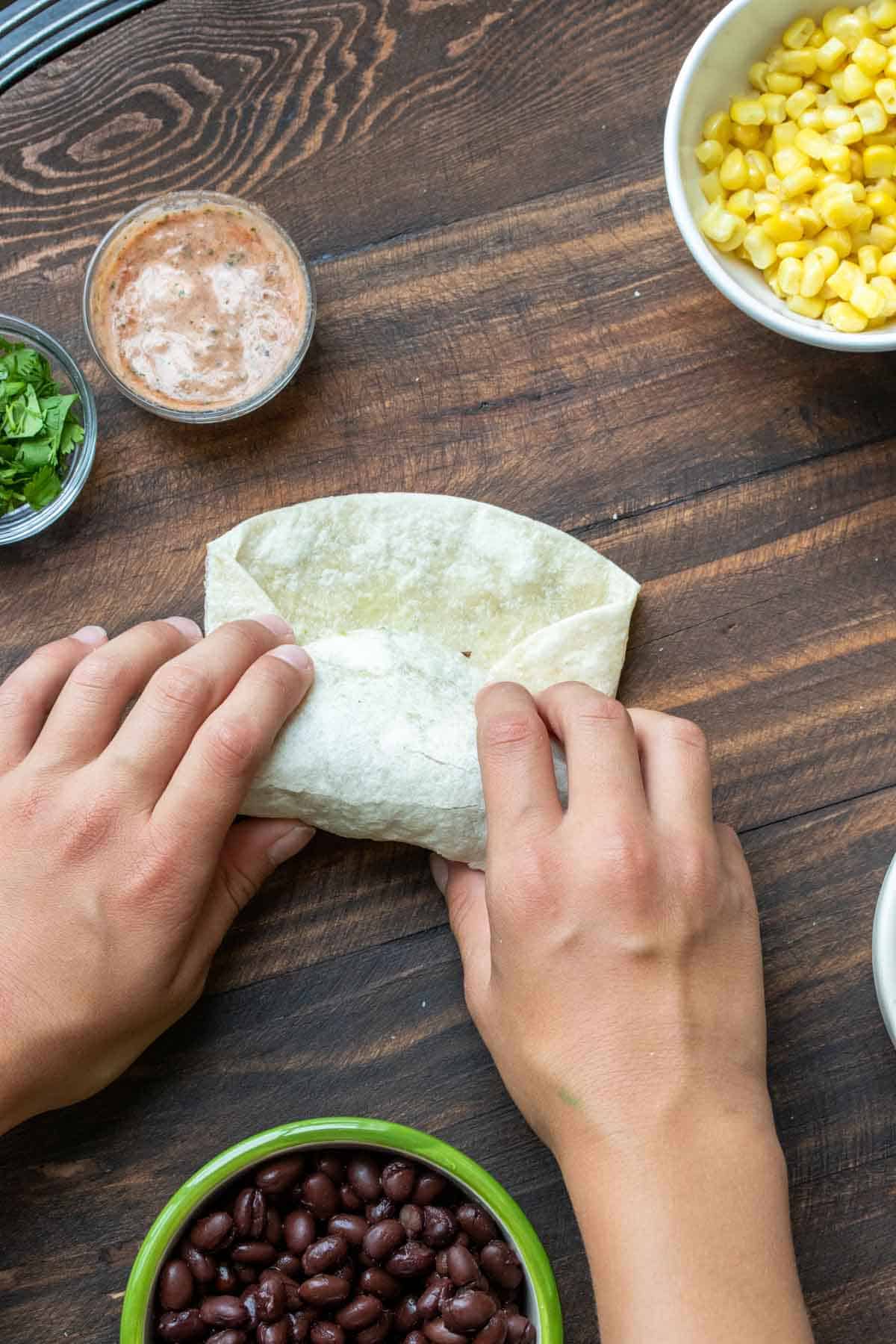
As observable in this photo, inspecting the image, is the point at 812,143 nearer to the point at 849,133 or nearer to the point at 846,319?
the point at 849,133

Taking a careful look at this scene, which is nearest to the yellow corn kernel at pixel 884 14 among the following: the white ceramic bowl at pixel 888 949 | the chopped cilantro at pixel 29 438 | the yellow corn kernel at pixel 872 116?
the yellow corn kernel at pixel 872 116

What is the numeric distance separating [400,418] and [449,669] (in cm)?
41

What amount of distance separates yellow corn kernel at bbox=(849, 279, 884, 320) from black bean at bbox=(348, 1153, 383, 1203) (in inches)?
50.5

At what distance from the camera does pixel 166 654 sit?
1.63 meters

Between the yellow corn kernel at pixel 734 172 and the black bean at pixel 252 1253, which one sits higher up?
the yellow corn kernel at pixel 734 172

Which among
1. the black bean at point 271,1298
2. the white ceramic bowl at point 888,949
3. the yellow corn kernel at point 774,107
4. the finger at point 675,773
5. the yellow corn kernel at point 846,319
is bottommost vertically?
the white ceramic bowl at point 888,949

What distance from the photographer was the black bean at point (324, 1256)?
1412 mm

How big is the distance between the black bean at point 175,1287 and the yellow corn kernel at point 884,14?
73.4 inches

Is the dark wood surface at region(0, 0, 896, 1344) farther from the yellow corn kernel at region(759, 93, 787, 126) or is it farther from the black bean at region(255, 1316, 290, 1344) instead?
the black bean at region(255, 1316, 290, 1344)

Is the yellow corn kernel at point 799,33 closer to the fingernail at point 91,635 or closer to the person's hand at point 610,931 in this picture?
the person's hand at point 610,931

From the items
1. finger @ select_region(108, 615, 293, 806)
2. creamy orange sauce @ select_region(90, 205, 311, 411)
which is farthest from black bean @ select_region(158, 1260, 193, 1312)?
creamy orange sauce @ select_region(90, 205, 311, 411)

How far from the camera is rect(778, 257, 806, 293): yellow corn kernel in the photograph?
64.1 inches

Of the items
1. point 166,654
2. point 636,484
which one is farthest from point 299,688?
point 636,484

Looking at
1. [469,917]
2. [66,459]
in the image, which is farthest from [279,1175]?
[66,459]
